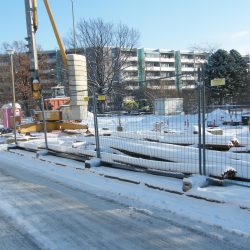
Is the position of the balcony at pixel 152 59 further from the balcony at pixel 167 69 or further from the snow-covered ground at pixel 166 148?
the snow-covered ground at pixel 166 148

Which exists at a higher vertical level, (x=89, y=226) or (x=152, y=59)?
(x=152, y=59)

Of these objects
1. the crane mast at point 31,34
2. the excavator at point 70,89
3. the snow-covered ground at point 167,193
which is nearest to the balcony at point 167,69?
the excavator at point 70,89

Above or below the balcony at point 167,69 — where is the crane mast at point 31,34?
below

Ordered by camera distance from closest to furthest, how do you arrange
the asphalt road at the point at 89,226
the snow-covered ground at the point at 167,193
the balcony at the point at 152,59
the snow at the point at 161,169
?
the asphalt road at the point at 89,226, the snow-covered ground at the point at 167,193, the snow at the point at 161,169, the balcony at the point at 152,59

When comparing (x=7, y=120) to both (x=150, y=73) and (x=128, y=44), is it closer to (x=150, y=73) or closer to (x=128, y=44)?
(x=128, y=44)

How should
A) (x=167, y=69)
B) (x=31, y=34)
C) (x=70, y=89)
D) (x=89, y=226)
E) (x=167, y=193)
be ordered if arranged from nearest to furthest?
(x=89, y=226)
(x=167, y=193)
(x=31, y=34)
(x=70, y=89)
(x=167, y=69)

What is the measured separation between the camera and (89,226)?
539 cm

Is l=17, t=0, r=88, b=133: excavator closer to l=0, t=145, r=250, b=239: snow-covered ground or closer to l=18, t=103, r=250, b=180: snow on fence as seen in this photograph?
l=18, t=103, r=250, b=180: snow on fence

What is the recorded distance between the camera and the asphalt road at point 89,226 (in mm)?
4672

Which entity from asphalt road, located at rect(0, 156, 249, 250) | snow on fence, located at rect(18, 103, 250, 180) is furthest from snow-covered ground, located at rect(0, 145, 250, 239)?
snow on fence, located at rect(18, 103, 250, 180)

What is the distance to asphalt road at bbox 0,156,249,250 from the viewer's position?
4672 millimetres

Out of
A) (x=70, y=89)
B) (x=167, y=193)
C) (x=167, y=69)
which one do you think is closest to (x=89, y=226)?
(x=167, y=193)

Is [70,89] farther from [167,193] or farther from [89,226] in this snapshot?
[89,226]

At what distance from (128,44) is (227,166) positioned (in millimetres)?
57374
